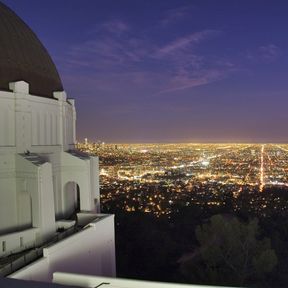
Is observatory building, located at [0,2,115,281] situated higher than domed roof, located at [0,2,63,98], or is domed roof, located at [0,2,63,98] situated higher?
domed roof, located at [0,2,63,98]

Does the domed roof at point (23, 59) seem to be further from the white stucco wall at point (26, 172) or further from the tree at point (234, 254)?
the tree at point (234, 254)

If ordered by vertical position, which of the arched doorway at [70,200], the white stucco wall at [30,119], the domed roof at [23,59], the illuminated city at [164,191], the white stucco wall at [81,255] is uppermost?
the domed roof at [23,59]

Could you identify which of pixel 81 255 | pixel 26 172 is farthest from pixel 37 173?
pixel 81 255

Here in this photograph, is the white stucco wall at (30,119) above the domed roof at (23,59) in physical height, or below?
below

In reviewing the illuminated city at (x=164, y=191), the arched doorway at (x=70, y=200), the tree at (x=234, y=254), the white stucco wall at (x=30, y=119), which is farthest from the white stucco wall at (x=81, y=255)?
the illuminated city at (x=164, y=191)

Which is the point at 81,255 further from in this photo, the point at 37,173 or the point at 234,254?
the point at 234,254

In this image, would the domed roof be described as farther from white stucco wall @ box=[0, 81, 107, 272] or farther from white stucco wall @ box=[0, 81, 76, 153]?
white stucco wall @ box=[0, 81, 107, 272]

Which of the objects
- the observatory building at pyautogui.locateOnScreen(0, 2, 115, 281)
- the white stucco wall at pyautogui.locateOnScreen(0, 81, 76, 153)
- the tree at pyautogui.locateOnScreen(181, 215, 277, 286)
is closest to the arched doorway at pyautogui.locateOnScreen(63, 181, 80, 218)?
the observatory building at pyautogui.locateOnScreen(0, 2, 115, 281)

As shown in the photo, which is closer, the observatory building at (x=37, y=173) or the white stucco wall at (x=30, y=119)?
the observatory building at (x=37, y=173)
